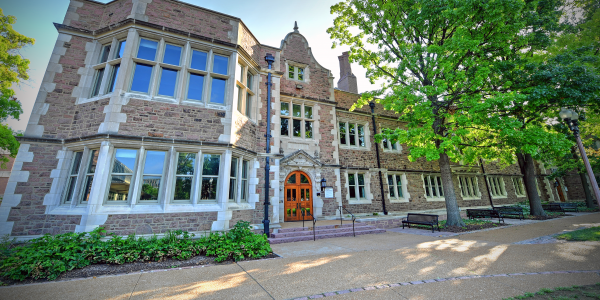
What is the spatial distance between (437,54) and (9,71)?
21.4m

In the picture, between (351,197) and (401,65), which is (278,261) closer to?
(351,197)

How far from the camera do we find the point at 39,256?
4.52 metres

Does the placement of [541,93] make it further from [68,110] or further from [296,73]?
[68,110]

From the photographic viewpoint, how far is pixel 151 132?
720cm

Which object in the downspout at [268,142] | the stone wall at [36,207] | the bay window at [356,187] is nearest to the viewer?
the stone wall at [36,207]

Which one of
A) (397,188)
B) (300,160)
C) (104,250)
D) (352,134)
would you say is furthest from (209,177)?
(397,188)

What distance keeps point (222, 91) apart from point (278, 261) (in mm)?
6507

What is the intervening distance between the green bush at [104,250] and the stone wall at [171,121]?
122 inches

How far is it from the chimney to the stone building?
286 inches

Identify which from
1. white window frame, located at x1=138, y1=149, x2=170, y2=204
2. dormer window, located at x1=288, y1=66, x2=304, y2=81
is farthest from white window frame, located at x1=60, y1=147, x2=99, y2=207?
dormer window, located at x1=288, y1=66, x2=304, y2=81

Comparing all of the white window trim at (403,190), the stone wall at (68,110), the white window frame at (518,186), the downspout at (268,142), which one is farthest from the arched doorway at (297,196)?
the white window frame at (518,186)

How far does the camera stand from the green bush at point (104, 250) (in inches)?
172

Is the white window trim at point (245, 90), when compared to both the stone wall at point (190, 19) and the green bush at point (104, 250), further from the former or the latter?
the green bush at point (104, 250)

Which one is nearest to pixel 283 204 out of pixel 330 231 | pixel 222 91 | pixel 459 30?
pixel 330 231
